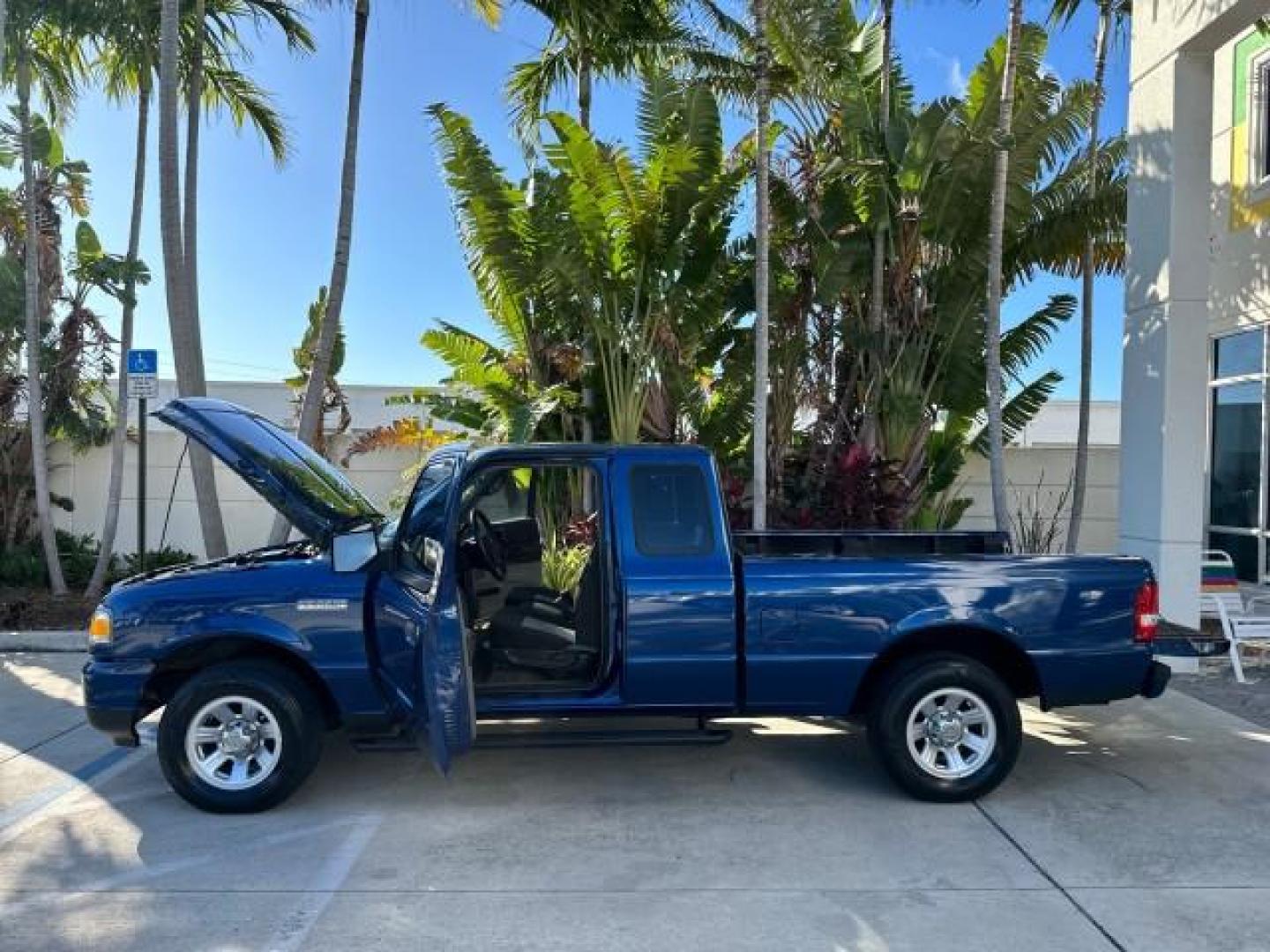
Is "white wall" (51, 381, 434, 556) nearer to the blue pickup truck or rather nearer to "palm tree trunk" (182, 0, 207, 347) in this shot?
"palm tree trunk" (182, 0, 207, 347)

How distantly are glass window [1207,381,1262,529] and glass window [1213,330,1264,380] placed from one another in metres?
0.18

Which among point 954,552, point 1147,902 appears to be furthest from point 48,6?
point 1147,902

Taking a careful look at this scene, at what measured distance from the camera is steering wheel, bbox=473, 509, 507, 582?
5723mm

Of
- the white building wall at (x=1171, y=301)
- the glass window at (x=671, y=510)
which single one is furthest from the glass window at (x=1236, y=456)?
the glass window at (x=671, y=510)

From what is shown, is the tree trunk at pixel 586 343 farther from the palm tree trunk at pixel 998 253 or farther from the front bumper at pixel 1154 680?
the front bumper at pixel 1154 680

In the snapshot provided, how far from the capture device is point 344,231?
1013 cm

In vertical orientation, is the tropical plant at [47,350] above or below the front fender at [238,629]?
above

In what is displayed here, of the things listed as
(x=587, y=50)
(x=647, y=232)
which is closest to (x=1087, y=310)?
(x=647, y=232)

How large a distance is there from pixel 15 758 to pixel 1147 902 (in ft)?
20.7

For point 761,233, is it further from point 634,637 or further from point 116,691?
point 116,691

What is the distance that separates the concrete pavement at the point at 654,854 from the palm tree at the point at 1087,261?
5367 millimetres

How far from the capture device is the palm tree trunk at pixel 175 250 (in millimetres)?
9266

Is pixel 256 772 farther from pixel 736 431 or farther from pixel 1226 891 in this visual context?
pixel 736 431

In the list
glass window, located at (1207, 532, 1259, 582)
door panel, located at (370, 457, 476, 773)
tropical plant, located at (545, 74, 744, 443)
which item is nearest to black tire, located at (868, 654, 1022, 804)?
door panel, located at (370, 457, 476, 773)
